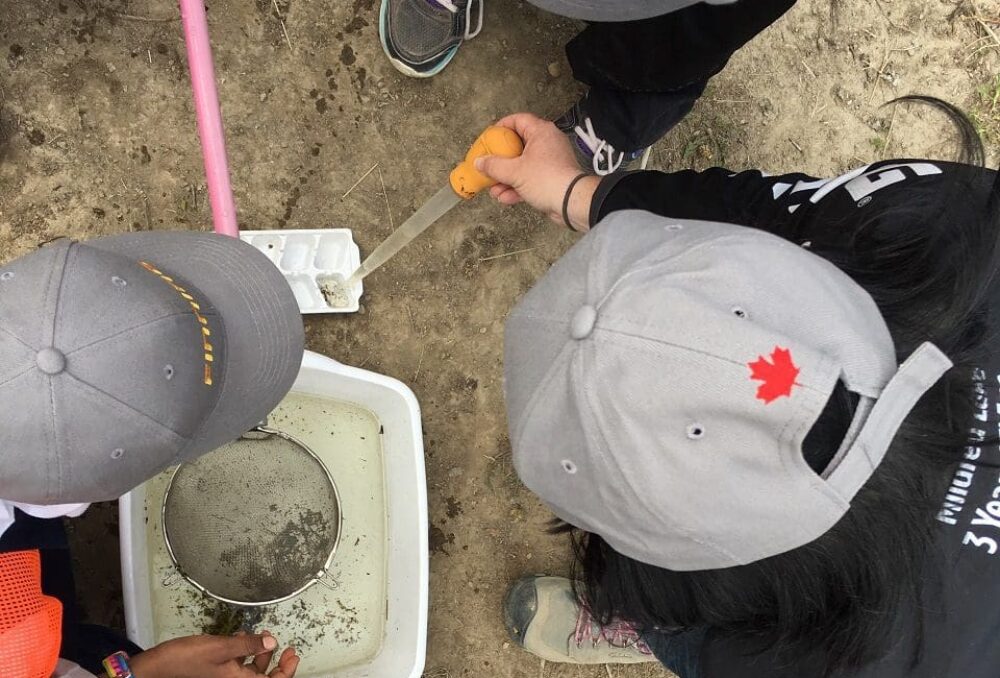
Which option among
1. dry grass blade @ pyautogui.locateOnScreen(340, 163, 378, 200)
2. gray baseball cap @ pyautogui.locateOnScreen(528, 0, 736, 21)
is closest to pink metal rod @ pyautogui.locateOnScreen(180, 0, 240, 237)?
dry grass blade @ pyautogui.locateOnScreen(340, 163, 378, 200)

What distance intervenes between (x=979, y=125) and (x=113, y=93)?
1.66 m

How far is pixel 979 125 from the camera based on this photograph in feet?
4.72

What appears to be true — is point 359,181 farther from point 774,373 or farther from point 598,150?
point 774,373

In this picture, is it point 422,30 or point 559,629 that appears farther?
point 559,629

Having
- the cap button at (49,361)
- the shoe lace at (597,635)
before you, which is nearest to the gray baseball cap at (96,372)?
the cap button at (49,361)

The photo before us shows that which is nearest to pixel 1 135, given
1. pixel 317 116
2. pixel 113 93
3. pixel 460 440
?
pixel 113 93

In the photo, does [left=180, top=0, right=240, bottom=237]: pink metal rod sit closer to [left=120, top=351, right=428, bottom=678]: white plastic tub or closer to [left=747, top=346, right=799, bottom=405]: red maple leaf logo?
[left=120, top=351, right=428, bottom=678]: white plastic tub

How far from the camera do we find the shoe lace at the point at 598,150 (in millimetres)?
1158

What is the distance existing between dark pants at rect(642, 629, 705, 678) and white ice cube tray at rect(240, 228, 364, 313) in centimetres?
71

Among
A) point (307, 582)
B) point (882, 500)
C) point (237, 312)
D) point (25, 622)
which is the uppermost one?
point (237, 312)

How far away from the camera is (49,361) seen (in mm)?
615

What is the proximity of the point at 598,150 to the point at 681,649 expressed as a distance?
77 centimetres

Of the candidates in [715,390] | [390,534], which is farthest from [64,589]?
[715,390]

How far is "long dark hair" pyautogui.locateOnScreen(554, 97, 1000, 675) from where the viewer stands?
0.62 meters
